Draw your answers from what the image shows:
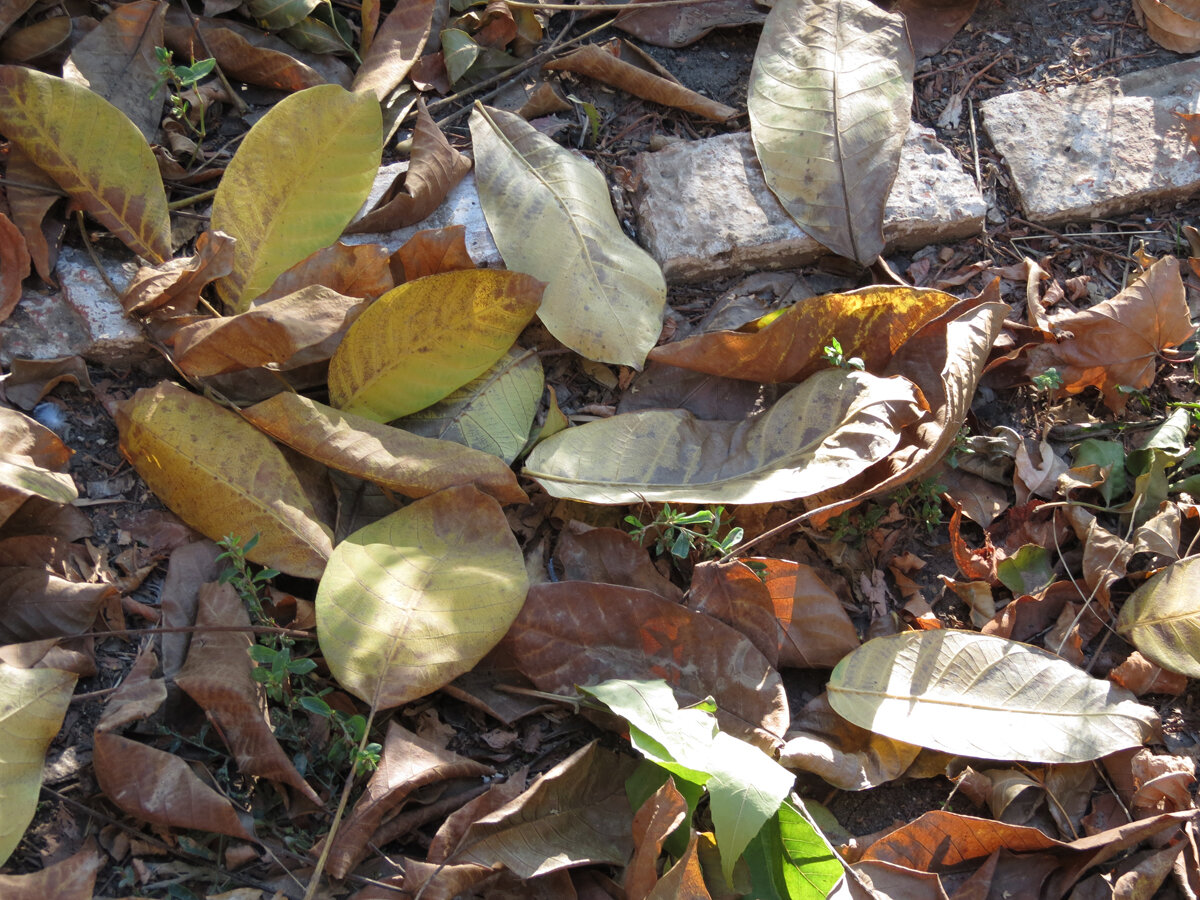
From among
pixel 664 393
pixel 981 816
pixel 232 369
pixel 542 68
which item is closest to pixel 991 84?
pixel 542 68

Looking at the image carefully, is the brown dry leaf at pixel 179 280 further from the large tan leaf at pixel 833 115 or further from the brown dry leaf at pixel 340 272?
the large tan leaf at pixel 833 115

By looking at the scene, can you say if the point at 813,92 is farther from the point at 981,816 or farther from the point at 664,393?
the point at 981,816

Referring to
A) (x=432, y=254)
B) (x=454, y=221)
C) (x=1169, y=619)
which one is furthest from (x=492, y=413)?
(x=1169, y=619)

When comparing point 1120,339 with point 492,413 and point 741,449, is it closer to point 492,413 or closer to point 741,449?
point 741,449

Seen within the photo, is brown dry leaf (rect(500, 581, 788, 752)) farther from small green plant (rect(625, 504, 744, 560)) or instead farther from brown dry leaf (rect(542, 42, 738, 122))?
brown dry leaf (rect(542, 42, 738, 122))

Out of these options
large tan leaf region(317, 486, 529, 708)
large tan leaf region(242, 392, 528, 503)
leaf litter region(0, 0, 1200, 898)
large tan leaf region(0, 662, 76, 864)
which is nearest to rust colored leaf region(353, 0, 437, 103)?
leaf litter region(0, 0, 1200, 898)

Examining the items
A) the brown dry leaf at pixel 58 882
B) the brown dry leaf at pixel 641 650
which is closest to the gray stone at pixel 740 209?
the brown dry leaf at pixel 641 650

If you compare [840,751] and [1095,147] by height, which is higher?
[1095,147]
